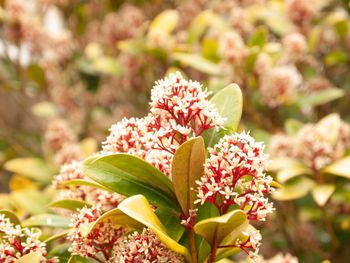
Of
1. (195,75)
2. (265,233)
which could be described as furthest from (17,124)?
(265,233)

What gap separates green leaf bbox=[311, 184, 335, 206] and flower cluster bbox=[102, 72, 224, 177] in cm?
58

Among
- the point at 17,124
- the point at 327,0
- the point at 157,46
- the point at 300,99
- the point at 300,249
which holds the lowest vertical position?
the point at 300,249

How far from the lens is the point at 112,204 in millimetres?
872

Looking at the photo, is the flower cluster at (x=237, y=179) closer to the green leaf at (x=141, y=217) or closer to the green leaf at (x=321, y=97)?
the green leaf at (x=141, y=217)

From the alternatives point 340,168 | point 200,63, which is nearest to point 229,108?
point 340,168

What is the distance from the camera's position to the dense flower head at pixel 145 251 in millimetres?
721

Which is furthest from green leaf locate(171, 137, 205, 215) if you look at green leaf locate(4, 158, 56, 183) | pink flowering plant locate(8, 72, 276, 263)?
green leaf locate(4, 158, 56, 183)

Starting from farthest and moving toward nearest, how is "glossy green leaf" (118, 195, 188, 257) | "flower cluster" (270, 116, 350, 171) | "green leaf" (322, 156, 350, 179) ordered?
"flower cluster" (270, 116, 350, 171)
"green leaf" (322, 156, 350, 179)
"glossy green leaf" (118, 195, 188, 257)

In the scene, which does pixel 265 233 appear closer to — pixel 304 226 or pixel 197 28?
pixel 304 226

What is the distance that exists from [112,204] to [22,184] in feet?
3.17

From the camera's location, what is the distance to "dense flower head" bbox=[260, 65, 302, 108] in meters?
1.67

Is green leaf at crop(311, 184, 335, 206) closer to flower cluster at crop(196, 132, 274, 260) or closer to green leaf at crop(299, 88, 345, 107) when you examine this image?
green leaf at crop(299, 88, 345, 107)

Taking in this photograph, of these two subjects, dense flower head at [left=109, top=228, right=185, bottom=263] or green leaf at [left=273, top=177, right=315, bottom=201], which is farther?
green leaf at [left=273, top=177, right=315, bottom=201]

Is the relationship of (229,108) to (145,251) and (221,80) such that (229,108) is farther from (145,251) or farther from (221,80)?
(221,80)
